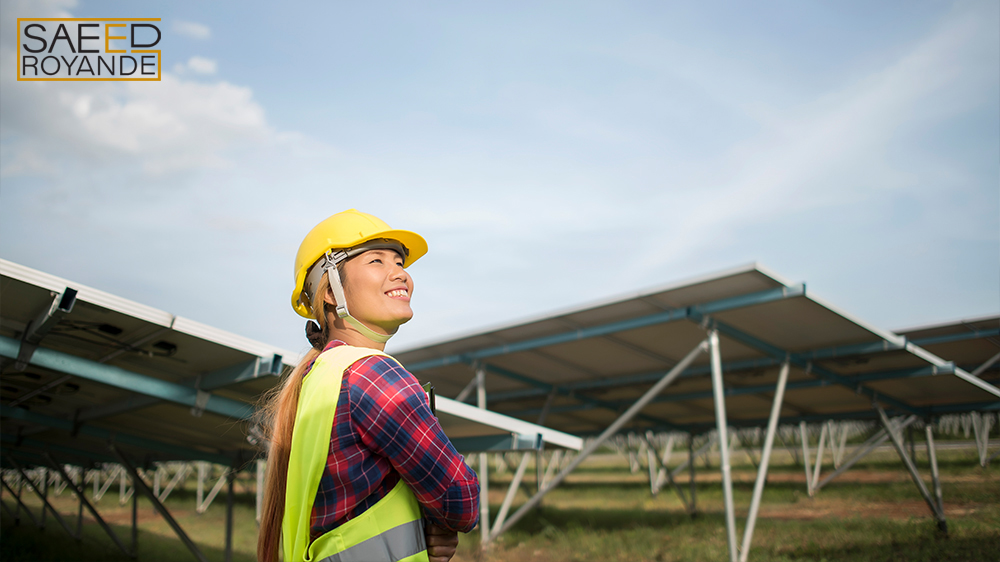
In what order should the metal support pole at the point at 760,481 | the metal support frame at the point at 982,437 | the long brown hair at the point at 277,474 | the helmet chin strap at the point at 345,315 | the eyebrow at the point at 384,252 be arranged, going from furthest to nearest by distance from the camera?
the metal support frame at the point at 982,437
the metal support pole at the point at 760,481
the eyebrow at the point at 384,252
the helmet chin strap at the point at 345,315
the long brown hair at the point at 277,474

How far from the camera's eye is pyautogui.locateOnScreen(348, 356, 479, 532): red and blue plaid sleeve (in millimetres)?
1694

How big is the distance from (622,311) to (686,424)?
10647 millimetres

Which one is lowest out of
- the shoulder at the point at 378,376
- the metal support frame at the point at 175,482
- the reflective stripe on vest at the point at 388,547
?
the metal support frame at the point at 175,482

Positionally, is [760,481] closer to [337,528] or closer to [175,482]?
[337,528]

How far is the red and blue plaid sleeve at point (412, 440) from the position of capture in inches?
66.7

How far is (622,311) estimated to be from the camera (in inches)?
356

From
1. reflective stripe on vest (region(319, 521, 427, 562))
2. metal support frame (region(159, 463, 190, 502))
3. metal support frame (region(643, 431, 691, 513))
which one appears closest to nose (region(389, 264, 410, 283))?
reflective stripe on vest (region(319, 521, 427, 562))

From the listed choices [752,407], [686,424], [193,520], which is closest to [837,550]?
[752,407]

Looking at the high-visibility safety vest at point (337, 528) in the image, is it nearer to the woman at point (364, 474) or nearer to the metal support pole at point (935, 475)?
the woman at point (364, 474)

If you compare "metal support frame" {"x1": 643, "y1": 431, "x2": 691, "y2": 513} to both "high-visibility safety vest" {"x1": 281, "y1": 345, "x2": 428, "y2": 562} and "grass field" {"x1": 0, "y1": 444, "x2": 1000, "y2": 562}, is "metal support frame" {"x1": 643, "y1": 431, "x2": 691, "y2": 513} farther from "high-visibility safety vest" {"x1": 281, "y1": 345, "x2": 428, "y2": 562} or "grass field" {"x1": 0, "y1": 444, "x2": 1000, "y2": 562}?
"high-visibility safety vest" {"x1": 281, "y1": 345, "x2": 428, "y2": 562}

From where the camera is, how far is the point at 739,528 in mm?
15984

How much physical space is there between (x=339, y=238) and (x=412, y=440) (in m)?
0.76

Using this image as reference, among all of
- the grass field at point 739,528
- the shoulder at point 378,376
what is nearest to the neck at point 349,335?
the shoulder at point 378,376

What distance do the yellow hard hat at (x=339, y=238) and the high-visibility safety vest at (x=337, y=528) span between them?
1.57 feet
